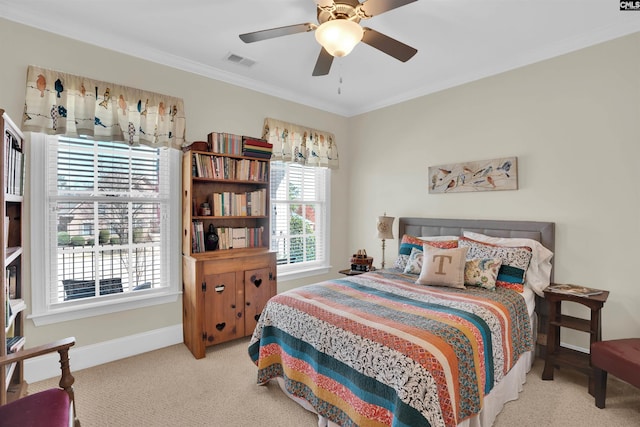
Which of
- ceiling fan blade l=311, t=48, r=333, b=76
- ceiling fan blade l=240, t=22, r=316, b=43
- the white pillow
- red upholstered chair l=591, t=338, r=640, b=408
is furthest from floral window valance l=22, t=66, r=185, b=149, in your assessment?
red upholstered chair l=591, t=338, r=640, b=408

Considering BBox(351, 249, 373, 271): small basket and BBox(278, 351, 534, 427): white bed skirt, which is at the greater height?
BBox(351, 249, 373, 271): small basket

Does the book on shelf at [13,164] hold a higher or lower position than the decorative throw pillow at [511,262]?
higher

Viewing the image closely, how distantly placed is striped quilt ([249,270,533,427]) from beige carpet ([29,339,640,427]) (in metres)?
0.21

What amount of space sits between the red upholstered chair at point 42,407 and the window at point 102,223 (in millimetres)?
1337

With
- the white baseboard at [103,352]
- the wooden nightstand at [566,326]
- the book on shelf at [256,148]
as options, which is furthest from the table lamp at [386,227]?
the white baseboard at [103,352]

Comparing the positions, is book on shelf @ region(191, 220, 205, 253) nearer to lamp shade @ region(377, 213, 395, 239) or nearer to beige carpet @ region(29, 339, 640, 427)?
beige carpet @ region(29, 339, 640, 427)

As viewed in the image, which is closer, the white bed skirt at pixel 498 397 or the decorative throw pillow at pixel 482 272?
the white bed skirt at pixel 498 397

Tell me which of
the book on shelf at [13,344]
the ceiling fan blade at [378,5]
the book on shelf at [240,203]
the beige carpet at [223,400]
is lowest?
the beige carpet at [223,400]

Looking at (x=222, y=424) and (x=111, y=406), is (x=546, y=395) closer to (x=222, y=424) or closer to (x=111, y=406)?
(x=222, y=424)

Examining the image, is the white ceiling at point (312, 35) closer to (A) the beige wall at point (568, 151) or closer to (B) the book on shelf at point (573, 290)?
(A) the beige wall at point (568, 151)

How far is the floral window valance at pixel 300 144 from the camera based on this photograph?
3.82m

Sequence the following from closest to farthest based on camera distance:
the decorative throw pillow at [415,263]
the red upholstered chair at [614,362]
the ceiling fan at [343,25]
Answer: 1. the ceiling fan at [343,25]
2. the red upholstered chair at [614,362]
3. the decorative throw pillow at [415,263]

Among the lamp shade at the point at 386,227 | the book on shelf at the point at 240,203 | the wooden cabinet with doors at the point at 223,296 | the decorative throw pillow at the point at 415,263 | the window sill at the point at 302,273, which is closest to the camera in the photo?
the wooden cabinet with doors at the point at 223,296

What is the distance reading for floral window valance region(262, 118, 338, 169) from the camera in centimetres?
382
